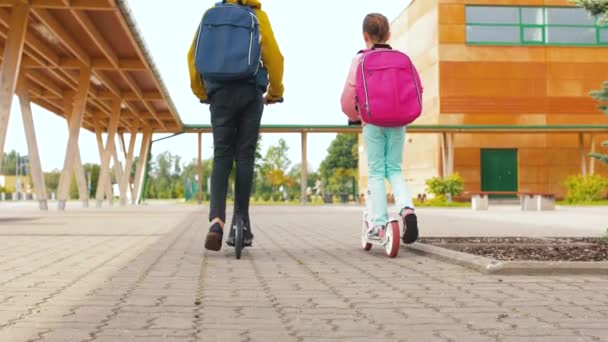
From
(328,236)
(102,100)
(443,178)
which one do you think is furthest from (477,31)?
(328,236)

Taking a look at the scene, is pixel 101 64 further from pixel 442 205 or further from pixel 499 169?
pixel 499 169

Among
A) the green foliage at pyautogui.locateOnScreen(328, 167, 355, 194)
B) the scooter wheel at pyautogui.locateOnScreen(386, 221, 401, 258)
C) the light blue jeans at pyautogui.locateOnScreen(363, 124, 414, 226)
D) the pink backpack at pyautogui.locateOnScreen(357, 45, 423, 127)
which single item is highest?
the green foliage at pyautogui.locateOnScreen(328, 167, 355, 194)

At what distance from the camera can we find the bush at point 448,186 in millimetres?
34594

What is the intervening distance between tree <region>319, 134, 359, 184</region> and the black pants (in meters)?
86.2

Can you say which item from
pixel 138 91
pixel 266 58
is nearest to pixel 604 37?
pixel 138 91

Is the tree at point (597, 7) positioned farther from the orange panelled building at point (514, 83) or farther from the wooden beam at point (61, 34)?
the orange panelled building at point (514, 83)

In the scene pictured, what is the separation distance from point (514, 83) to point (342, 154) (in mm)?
56389

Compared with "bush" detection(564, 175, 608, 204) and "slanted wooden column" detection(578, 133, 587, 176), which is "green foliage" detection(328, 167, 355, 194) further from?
"bush" detection(564, 175, 608, 204)

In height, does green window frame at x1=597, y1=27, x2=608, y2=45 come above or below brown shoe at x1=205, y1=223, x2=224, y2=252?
above

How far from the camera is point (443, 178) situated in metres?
36.8

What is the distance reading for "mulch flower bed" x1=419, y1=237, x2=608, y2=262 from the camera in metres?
5.86

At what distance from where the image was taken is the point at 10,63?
55.2 ft

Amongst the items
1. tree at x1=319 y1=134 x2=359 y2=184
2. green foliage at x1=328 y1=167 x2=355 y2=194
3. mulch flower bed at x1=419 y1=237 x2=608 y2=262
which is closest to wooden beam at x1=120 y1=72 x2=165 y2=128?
mulch flower bed at x1=419 y1=237 x2=608 y2=262

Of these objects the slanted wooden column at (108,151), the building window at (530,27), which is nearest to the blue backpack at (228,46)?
the slanted wooden column at (108,151)
